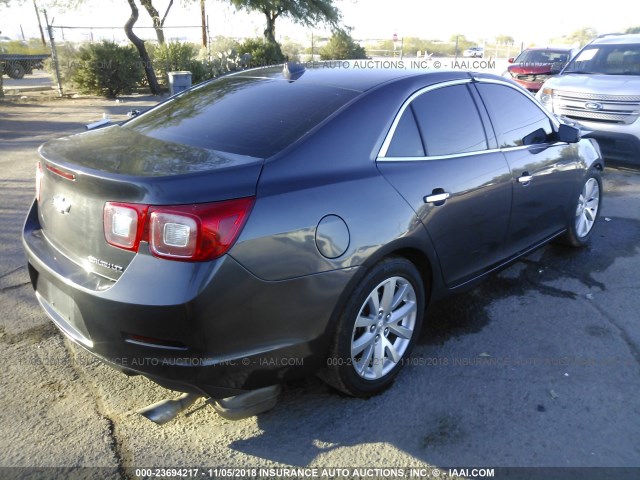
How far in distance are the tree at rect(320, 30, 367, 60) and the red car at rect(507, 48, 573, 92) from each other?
551 inches

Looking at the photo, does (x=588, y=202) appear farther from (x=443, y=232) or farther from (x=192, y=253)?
(x=192, y=253)

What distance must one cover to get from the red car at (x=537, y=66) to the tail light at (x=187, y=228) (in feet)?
43.4

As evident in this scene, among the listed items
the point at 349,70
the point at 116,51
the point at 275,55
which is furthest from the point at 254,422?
the point at 275,55

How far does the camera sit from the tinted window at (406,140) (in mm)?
3006

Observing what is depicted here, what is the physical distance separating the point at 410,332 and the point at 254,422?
3.29ft

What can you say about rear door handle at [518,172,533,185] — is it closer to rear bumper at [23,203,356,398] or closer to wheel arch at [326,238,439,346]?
wheel arch at [326,238,439,346]

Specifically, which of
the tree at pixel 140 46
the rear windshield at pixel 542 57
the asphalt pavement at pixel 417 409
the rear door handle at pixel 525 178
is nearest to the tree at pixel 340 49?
the tree at pixel 140 46

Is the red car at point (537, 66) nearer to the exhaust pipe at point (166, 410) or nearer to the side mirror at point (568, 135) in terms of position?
the side mirror at point (568, 135)

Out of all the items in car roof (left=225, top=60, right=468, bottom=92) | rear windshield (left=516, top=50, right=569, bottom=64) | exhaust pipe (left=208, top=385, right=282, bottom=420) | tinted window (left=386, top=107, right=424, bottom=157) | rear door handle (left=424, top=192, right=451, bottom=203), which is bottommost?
exhaust pipe (left=208, top=385, right=282, bottom=420)

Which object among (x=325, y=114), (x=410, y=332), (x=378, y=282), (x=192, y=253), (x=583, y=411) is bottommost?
(x=583, y=411)

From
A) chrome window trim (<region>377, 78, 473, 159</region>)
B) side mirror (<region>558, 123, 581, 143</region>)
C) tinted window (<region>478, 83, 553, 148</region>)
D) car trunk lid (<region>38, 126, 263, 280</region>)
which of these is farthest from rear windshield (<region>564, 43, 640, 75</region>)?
car trunk lid (<region>38, 126, 263, 280</region>)

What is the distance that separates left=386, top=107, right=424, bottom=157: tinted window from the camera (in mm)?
3006

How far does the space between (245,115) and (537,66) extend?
13.4 meters

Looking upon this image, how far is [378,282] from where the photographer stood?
2.80 m
